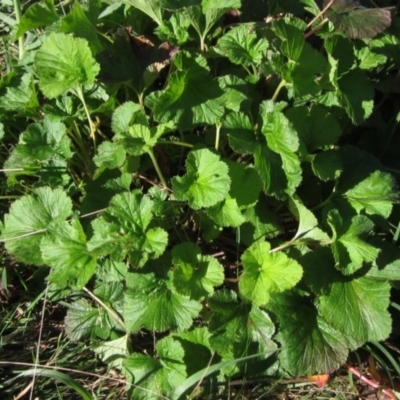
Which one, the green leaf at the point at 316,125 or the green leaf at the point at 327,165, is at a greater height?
the green leaf at the point at 316,125

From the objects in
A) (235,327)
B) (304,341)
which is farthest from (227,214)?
(304,341)

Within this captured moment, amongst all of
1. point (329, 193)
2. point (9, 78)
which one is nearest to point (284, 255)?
point (329, 193)

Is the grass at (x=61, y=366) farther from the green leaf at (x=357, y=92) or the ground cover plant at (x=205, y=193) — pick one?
the green leaf at (x=357, y=92)

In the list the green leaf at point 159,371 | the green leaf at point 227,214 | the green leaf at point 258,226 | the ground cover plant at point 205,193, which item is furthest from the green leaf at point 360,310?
the green leaf at point 159,371

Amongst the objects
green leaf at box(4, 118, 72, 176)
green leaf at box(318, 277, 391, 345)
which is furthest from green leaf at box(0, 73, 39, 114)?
green leaf at box(318, 277, 391, 345)

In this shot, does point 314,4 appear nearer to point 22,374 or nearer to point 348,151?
point 348,151

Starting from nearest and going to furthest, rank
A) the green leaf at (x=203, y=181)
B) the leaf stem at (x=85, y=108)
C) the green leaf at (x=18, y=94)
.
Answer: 1. the green leaf at (x=203, y=181)
2. the leaf stem at (x=85, y=108)
3. the green leaf at (x=18, y=94)

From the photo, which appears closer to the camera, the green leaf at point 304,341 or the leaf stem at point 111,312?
the green leaf at point 304,341

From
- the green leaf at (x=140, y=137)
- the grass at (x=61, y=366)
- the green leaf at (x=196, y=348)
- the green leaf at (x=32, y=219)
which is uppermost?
the green leaf at (x=140, y=137)
